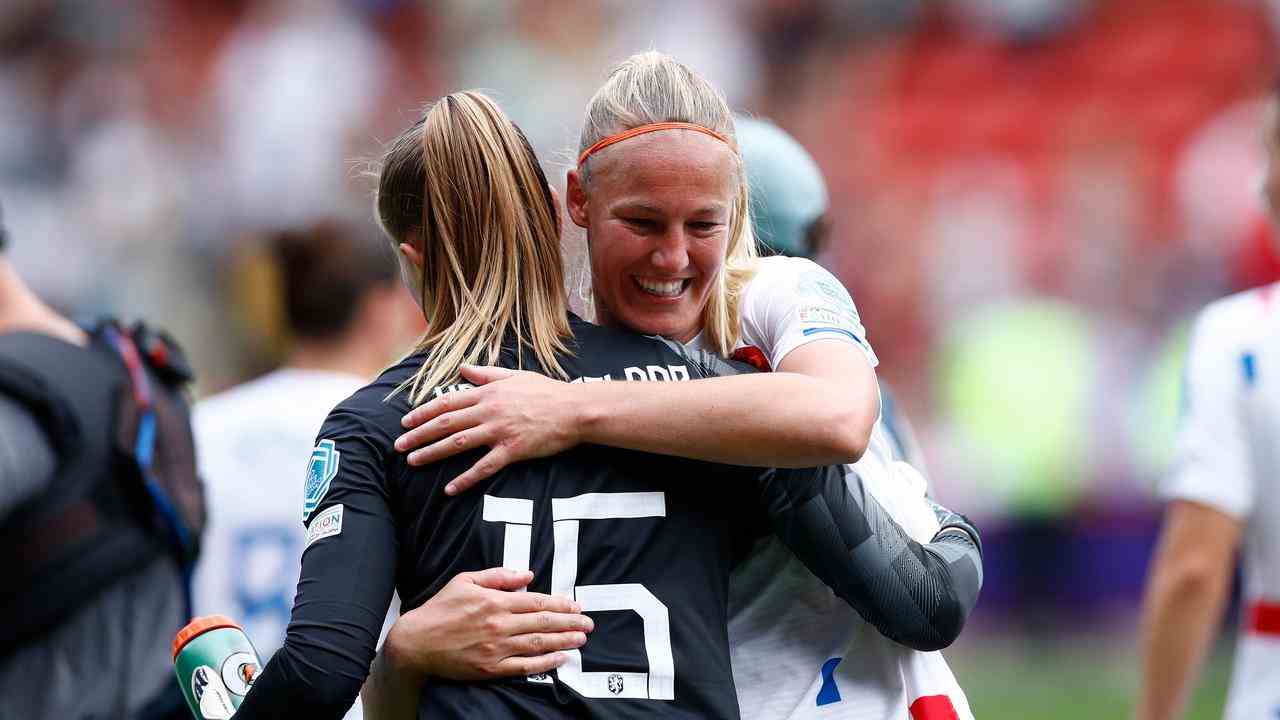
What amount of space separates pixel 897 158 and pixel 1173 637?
9.41 metres

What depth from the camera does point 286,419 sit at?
12.7 feet

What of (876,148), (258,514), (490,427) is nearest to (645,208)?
(490,427)

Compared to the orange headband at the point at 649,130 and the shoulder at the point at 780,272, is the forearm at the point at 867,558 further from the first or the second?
the orange headband at the point at 649,130

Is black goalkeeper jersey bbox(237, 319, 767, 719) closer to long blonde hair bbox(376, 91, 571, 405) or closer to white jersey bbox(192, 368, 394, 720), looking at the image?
long blonde hair bbox(376, 91, 571, 405)

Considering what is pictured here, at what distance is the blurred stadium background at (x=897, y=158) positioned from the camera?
34.9ft

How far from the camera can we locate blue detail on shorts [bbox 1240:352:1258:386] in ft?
10.5

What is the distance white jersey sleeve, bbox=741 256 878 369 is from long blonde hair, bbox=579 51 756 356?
36 mm

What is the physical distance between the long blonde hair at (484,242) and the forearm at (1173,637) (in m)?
1.80

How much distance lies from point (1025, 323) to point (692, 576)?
9.33 m

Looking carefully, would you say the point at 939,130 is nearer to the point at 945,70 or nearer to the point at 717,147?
the point at 945,70

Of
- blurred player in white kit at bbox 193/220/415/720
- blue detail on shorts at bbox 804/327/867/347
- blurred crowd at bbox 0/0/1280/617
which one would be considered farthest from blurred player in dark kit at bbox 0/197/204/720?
blurred crowd at bbox 0/0/1280/617

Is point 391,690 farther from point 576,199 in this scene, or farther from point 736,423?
point 576,199

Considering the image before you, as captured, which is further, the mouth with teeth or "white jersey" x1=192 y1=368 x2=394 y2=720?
"white jersey" x1=192 y1=368 x2=394 y2=720

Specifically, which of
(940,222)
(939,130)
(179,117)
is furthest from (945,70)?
(179,117)
